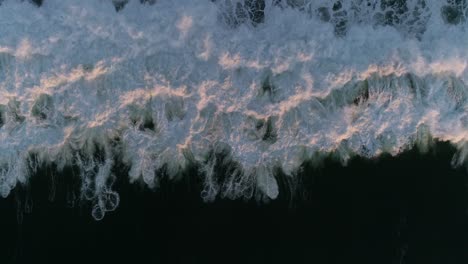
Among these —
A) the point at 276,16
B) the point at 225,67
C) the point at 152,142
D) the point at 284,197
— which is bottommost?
the point at 284,197

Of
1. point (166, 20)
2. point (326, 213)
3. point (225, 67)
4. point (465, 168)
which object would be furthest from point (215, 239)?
point (465, 168)

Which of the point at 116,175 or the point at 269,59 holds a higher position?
the point at 269,59

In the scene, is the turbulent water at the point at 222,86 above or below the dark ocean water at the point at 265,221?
above

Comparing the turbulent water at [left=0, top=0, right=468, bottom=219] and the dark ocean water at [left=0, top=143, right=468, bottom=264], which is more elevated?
the turbulent water at [left=0, top=0, right=468, bottom=219]

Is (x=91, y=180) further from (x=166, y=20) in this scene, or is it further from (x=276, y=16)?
(x=276, y=16)
